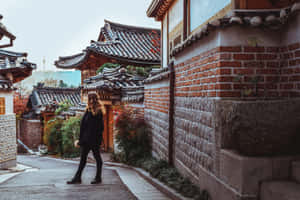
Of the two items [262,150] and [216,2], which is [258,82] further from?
[216,2]

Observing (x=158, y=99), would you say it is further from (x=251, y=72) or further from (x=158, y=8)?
(x=251, y=72)

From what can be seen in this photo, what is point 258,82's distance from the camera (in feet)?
11.4

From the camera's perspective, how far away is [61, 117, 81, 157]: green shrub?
1573 centimetres

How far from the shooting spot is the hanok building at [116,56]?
40.9ft

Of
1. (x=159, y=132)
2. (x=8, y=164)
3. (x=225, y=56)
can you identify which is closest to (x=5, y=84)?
(x=8, y=164)

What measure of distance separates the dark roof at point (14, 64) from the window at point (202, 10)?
944 cm

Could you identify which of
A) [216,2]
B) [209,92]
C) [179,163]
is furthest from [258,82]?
[179,163]

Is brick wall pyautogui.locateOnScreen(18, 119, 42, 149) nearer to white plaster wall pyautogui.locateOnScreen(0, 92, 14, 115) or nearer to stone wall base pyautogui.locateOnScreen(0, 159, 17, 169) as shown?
stone wall base pyautogui.locateOnScreen(0, 159, 17, 169)

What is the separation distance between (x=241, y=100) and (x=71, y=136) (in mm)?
14299

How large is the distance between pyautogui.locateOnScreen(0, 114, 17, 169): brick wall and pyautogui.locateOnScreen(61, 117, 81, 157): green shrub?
3089 mm

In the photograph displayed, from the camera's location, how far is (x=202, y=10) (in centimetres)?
546

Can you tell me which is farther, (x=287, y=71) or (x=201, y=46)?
(x=201, y=46)

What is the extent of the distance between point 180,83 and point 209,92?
160 centimetres

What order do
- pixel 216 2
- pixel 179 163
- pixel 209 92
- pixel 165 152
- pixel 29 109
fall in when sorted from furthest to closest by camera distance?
pixel 29 109 < pixel 165 152 < pixel 179 163 < pixel 216 2 < pixel 209 92
